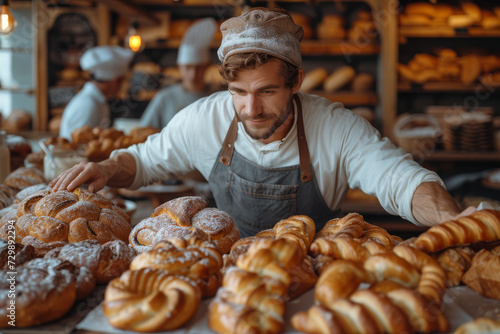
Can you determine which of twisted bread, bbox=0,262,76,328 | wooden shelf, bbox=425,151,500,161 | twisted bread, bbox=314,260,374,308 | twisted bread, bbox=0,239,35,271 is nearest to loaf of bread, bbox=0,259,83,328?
twisted bread, bbox=0,262,76,328

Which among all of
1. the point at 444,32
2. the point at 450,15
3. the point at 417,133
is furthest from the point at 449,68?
the point at 417,133

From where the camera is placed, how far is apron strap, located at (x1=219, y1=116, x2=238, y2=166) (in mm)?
2359

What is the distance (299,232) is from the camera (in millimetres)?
1380

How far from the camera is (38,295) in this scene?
108 cm

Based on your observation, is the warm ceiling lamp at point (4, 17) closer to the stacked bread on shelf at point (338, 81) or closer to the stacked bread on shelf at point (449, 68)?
the stacked bread on shelf at point (338, 81)

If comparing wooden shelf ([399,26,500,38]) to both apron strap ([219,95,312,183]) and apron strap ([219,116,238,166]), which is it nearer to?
apron strap ([219,95,312,183])

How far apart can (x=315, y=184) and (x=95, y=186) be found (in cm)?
102

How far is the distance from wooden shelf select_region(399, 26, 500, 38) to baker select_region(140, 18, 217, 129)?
7.09ft

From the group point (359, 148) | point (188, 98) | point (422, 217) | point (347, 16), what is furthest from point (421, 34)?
point (422, 217)

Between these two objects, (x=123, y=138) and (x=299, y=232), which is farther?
(x=123, y=138)

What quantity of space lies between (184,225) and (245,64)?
74 cm

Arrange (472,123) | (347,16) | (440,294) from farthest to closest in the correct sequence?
(347,16) → (472,123) → (440,294)

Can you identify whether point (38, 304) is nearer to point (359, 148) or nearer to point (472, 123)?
point (359, 148)

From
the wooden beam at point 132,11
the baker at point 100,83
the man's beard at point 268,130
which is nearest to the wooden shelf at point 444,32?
the wooden beam at point 132,11
